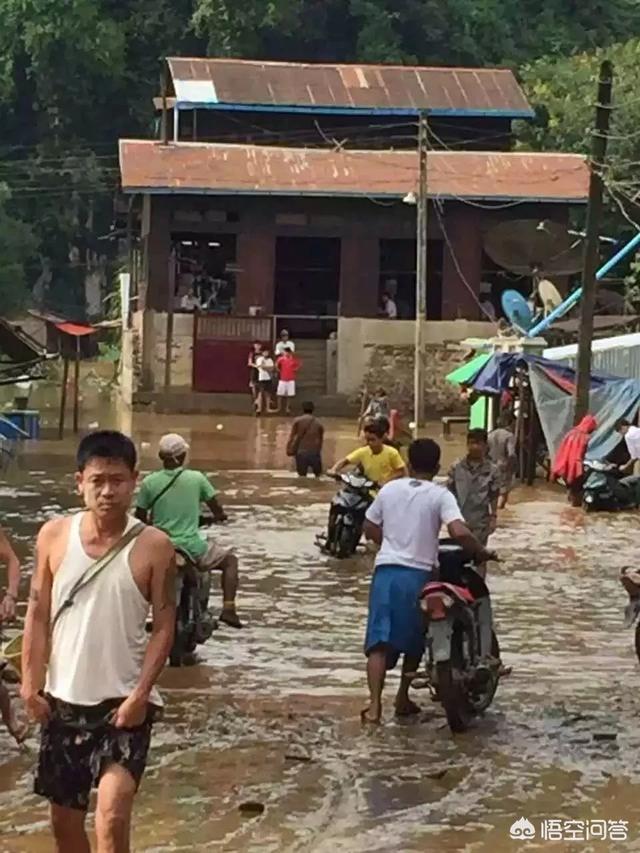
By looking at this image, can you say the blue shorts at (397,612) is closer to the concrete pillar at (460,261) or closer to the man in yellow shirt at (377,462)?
the man in yellow shirt at (377,462)

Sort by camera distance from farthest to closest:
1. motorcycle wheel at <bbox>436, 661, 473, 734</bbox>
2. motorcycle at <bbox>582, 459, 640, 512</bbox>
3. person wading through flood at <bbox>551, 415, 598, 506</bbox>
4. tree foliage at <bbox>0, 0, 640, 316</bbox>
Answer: tree foliage at <bbox>0, 0, 640, 316</bbox>
person wading through flood at <bbox>551, 415, 598, 506</bbox>
motorcycle at <bbox>582, 459, 640, 512</bbox>
motorcycle wheel at <bbox>436, 661, 473, 734</bbox>

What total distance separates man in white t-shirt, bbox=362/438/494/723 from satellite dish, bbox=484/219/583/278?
22411 mm

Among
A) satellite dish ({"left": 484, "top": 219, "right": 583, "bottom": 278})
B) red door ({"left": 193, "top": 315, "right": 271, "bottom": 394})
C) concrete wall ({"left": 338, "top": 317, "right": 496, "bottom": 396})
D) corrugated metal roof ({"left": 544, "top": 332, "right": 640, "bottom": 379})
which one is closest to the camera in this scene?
corrugated metal roof ({"left": 544, "top": 332, "right": 640, "bottom": 379})

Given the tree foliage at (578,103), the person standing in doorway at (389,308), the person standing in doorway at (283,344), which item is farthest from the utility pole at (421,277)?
the tree foliage at (578,103)

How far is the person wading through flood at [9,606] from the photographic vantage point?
7066 millimetres

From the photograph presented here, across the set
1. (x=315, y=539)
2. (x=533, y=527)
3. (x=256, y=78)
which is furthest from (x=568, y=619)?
(x=256, y=78)

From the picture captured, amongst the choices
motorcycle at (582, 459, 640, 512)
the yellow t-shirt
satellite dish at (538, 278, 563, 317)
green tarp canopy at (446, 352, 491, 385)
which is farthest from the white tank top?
satellite dish at (538, 278, 563, 317)

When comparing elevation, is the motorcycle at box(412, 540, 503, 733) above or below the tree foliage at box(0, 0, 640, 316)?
below

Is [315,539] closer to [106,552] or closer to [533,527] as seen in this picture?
[533,527]

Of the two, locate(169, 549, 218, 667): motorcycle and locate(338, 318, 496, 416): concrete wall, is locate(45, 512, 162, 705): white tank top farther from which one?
locate(338, 318, 496, 416): concrete wall

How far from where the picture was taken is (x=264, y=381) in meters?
37.8

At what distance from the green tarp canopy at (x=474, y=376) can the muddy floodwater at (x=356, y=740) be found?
12.6 metres

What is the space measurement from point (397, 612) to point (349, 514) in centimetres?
700

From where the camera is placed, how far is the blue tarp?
23.2 metres
